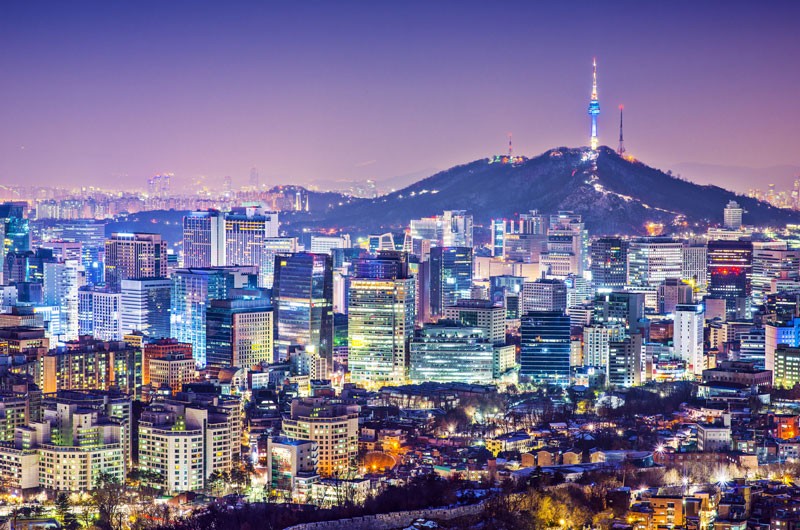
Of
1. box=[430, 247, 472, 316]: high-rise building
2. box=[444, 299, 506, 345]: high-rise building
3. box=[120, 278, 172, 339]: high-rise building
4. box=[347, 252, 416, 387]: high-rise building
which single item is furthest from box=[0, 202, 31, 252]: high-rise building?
box=[444, 299, 506, 345]: high-rise building

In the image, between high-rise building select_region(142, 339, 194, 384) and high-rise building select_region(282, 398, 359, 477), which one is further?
high-rise building select_region(142, 339, 194, 384)

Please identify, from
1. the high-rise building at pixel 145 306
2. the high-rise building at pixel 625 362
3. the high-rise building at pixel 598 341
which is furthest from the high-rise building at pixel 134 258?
the high-rise building at pixel 625 362

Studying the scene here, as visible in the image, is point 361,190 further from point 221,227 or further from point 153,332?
point 153,332

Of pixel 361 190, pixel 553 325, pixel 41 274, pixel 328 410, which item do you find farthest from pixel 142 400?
pixel 361 190

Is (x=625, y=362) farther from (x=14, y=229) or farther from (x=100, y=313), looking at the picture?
(x=14, y=229)

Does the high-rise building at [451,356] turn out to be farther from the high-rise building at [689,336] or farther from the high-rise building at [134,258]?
the high-rise building at [134,258]

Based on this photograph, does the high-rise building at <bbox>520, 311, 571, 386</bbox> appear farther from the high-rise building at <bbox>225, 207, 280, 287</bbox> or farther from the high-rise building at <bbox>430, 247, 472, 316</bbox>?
the high-rise building at <bbox>225, 207, 280, 287</bbox>

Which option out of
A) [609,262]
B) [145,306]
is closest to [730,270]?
[609,262]
